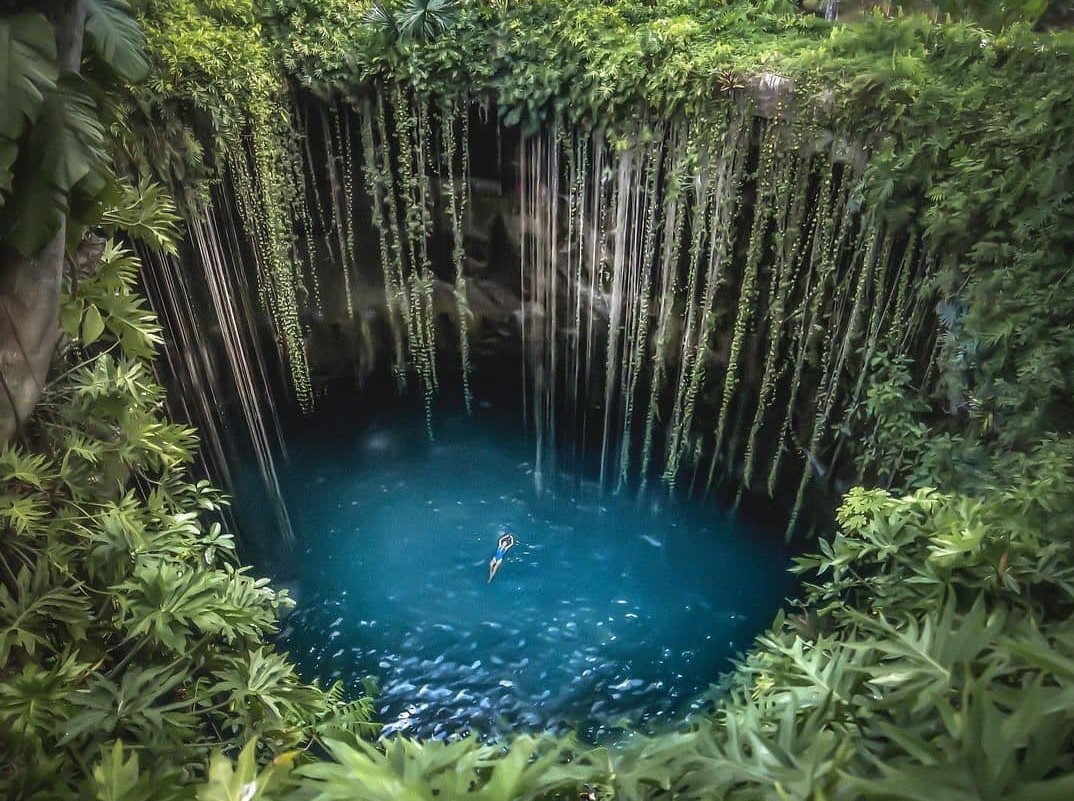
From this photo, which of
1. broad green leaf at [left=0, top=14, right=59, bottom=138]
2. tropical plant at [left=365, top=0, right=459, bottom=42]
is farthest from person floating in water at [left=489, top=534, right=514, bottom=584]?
tropical plant at [left=365, top=0, right=459, bottom=42]

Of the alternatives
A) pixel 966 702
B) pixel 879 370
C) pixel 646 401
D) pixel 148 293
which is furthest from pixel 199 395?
pixel 966 702

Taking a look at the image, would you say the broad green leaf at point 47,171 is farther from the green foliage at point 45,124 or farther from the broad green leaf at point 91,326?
the broad green leaf at point 91,326

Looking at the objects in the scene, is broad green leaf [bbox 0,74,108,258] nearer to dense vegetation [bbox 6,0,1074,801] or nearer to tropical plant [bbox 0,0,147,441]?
tropical plant [bbox 0,0,147,441]

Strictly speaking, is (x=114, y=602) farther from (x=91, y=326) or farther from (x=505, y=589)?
(x=505, y=589)

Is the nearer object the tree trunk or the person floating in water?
the tree trunk

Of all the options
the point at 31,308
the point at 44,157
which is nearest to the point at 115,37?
the point at 44,157

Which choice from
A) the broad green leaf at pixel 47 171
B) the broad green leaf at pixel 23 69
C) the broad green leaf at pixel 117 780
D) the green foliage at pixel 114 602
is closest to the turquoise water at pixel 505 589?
the green foliage at pixel 114 602
